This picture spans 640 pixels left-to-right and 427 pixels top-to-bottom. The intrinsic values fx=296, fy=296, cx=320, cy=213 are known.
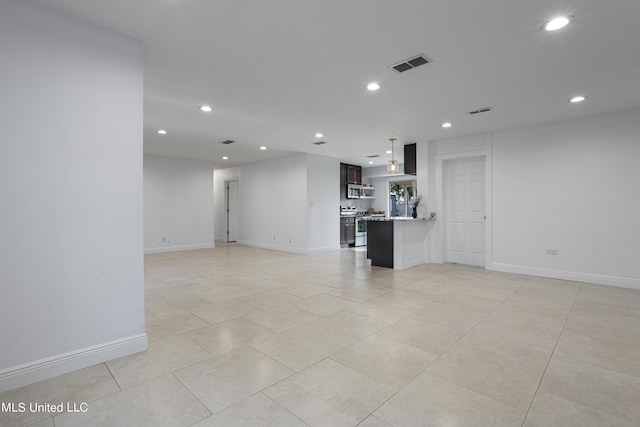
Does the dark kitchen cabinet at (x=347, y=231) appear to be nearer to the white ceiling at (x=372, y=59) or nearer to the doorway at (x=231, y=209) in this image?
the doorway at (x=231, y=209)

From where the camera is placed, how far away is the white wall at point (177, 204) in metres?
8.07

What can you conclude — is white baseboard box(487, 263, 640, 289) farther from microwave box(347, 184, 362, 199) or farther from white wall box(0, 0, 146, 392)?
white wall box(0, 0, 146, 392)

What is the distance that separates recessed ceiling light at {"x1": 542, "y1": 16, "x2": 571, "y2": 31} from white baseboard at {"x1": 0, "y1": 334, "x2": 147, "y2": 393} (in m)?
4.18

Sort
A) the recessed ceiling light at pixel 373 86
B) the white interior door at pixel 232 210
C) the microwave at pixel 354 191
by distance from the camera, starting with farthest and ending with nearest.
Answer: the white interior door at pixel 232 210 → the microwave at pixel 354 191 → the recessed ceiling light at pixel 373 86

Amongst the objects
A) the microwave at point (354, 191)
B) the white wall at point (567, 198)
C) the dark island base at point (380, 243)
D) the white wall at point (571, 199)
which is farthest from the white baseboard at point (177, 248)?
the white wall at point (571, 199)

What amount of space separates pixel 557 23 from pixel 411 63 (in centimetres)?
115

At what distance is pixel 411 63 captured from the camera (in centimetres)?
299

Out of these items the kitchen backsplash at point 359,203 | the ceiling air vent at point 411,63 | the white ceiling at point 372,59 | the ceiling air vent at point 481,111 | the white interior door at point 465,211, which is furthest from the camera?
the kitchen backsplash at point 359,203

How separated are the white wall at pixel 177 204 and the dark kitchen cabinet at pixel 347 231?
4066 mm

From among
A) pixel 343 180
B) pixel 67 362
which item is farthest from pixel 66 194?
pixel 343 180

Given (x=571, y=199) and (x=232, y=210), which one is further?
(x=232, y=210)

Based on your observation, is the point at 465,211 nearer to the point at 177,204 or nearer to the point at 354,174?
the point at 354,174

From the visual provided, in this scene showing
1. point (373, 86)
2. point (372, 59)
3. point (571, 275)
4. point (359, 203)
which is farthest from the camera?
point (359, 203)

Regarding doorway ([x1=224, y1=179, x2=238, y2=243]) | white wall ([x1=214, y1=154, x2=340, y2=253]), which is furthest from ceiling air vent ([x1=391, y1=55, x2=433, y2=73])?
doorway ([x1=224, y1=179, x2=238, y2=243])
